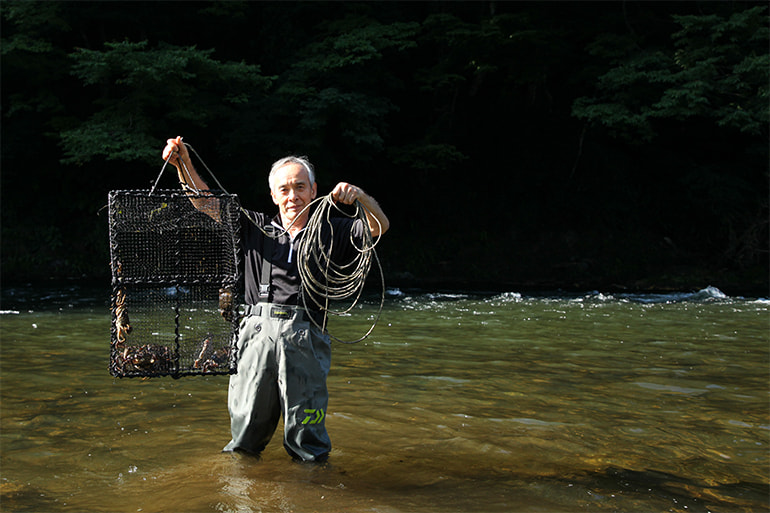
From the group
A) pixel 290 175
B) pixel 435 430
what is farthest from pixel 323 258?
pixel 435 430

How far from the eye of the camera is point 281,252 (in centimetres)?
417

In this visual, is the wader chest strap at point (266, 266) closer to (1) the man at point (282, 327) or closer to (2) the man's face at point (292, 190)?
(1) the man at point (282, 327)

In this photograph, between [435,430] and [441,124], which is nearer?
[435,430]

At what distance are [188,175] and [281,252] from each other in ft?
2.35

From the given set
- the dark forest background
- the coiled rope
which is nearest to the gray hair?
the coiled rope

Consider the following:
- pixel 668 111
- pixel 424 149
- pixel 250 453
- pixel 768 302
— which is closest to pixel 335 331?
pixel 250 453

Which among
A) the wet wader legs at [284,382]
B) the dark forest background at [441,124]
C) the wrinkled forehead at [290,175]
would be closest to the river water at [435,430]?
the wet wader legs at [284,382]

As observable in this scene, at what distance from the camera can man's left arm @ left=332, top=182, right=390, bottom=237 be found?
3992mm

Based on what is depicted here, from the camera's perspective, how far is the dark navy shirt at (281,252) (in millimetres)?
4090

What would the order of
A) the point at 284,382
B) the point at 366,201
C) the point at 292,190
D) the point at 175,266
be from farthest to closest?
the point at 175,266 → the point at 292,190 → the point at 366,201 → the point at 284,382

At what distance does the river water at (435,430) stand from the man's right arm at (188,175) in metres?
1.52

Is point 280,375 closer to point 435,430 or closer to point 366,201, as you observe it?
point 366,201

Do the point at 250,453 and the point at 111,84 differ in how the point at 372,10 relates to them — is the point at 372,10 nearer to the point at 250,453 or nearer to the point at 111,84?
the point at 111,84

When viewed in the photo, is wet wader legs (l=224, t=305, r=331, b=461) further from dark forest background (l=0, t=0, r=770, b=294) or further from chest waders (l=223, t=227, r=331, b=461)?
dark forest background (l=0, t=0, r=770, b=294)
